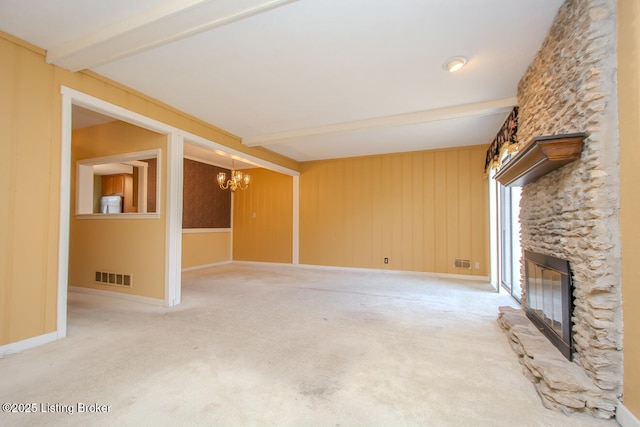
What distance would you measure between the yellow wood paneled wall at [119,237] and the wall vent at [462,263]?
508 centimetres

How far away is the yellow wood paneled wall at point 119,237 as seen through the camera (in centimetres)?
369

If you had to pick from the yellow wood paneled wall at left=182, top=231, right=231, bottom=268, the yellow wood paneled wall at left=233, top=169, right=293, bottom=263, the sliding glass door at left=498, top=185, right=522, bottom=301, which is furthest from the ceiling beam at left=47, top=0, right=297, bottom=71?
the yellow wood paneled wall at left=233, top=169, right=293, bottom=263

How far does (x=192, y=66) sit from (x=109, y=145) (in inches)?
92.5

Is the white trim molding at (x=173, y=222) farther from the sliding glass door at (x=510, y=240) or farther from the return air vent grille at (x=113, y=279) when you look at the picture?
the sliding glass door at (x=510, y=240)

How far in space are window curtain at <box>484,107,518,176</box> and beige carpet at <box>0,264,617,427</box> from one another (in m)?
2.05

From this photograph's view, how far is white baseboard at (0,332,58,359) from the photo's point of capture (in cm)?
223

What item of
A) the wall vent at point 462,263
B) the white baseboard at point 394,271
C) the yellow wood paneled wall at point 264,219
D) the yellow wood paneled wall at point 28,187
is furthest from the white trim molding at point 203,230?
the wall vent at point 462,263

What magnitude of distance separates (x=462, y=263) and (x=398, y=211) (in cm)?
159

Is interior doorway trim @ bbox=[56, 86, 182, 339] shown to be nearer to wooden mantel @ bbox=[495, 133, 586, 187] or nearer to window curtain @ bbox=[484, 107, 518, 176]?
wooden mantel @ bbox=[495, 133, 586, 187]

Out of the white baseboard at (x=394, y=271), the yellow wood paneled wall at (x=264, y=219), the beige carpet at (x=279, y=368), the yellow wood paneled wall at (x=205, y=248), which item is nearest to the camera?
the beige carpet at (x=279, y=368)

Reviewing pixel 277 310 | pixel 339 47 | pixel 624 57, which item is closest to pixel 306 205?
pixel 277 310

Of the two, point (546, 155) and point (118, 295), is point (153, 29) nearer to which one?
point (546, 155)

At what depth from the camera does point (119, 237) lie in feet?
12.9

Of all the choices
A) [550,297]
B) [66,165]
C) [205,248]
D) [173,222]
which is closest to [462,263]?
[550,297]
